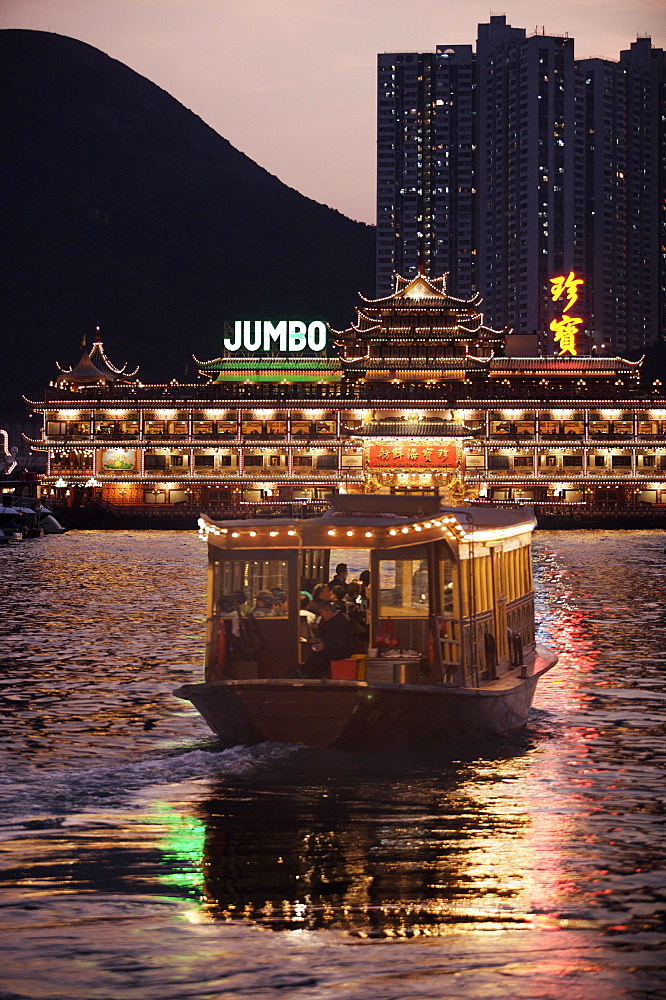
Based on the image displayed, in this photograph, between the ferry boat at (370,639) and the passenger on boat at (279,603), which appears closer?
the ferry boat at (370,639)

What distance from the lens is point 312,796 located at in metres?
16.5

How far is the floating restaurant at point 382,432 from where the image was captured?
11656 cm

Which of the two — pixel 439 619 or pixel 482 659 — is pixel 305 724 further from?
pixel 482 659

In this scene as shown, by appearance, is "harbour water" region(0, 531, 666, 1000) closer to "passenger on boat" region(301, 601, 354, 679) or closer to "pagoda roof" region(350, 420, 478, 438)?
"passenger on boat" region(301, 601, 354, 679)

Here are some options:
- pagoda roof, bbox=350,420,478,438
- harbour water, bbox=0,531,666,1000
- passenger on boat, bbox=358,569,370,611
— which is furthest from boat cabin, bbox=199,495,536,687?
pagoda roof, bbox=350,420,478,438

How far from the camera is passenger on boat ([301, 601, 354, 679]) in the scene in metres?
18.4

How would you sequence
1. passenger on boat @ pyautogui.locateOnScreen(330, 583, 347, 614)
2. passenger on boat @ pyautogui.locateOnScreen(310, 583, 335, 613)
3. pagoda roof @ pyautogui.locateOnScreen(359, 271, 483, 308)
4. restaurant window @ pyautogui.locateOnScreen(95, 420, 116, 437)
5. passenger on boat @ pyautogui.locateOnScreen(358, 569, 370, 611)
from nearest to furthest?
passenger on boat @ pyautogui.locateOnScreen(310, 583, 335, 613) < passenger on boat @ pyautogui.locateOnScreen(330, 583, 347, 614) < passenger on boat @ pyautogui.locateOnScreen(358, 569, 370, 611) < restaurant window @ pyautogui.locateOnScreen(95, 420, 116, 437) < pagoda roof @ pyautogui.locateOnScreen(359, 271, 483, 308)

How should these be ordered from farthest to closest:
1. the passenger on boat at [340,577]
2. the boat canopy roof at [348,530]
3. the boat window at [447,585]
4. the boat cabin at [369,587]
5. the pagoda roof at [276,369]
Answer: the pagoda roof at [276,369] < the passenger on boat at [340,577] < the boat window at [447,585] < the boat cabin at [369,587] < the boat canopy roof at [348,530]

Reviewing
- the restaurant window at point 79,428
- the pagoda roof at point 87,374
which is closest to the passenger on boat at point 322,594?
the restaurant window at point 79,428

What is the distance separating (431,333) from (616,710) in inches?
4027

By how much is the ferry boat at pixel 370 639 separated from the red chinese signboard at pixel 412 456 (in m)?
95.4

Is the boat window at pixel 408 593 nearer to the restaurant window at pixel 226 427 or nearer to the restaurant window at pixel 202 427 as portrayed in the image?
the restaurant window at pixel 226 427

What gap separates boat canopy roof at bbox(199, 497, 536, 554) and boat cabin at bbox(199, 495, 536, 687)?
1cm

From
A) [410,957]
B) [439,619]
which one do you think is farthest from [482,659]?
[410,957]
